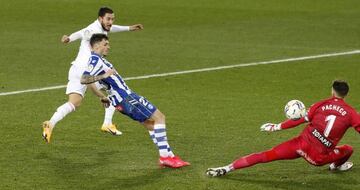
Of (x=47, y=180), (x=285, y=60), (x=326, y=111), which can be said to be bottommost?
(x=47, y=180)

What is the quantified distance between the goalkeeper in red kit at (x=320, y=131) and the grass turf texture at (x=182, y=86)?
39 centimetres

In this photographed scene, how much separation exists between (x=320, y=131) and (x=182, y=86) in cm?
876

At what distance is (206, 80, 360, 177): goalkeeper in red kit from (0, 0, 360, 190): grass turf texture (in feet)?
1.27

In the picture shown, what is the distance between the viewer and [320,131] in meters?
12.3

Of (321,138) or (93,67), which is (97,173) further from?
(321,138)

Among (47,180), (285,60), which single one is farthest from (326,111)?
(285,60)

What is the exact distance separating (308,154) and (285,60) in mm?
12389

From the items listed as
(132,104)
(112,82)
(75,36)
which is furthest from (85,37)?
(132,104)

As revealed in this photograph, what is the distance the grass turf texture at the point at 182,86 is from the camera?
13031 mm

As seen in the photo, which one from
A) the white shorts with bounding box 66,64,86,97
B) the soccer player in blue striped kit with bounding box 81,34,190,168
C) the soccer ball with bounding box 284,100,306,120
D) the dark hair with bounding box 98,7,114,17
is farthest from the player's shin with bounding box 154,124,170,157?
the dark hair with bounding box 98,7,114,17

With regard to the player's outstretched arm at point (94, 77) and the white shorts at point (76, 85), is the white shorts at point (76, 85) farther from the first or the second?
the player's outstretched arm at point (94, 77)

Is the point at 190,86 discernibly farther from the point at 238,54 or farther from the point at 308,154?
the point at 308,154

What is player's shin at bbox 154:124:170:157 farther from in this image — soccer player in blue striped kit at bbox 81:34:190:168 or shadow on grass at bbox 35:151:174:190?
shadow on grass at bbox 35:151:174:190

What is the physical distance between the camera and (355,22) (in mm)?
32250
